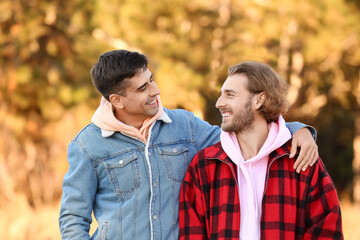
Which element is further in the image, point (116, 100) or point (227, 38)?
point (227, 38)

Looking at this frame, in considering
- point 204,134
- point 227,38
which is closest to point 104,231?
point 204,134

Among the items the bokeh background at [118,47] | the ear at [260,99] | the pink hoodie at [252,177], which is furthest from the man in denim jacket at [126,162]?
the bokeh background at [118,47]

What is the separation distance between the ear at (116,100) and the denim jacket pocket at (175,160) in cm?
31

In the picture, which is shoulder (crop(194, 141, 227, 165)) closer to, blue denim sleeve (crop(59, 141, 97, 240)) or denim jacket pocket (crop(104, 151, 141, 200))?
denim jacket pocket (crop(104, 151, 141, 200))

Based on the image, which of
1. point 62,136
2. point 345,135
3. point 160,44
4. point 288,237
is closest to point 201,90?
point 160,44

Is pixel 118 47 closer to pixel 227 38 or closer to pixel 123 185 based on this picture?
pixel 227 38

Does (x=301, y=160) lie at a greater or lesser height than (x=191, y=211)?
greater

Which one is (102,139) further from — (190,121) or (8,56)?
(8,56)

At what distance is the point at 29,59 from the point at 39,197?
244cm

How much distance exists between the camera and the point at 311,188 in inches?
103

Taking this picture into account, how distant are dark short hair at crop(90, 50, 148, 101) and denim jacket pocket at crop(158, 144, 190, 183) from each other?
14.8 inches

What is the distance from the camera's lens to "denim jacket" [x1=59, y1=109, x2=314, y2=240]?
2.77 meters

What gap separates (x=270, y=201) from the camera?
263 centimetres

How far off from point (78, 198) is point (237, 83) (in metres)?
0.99
